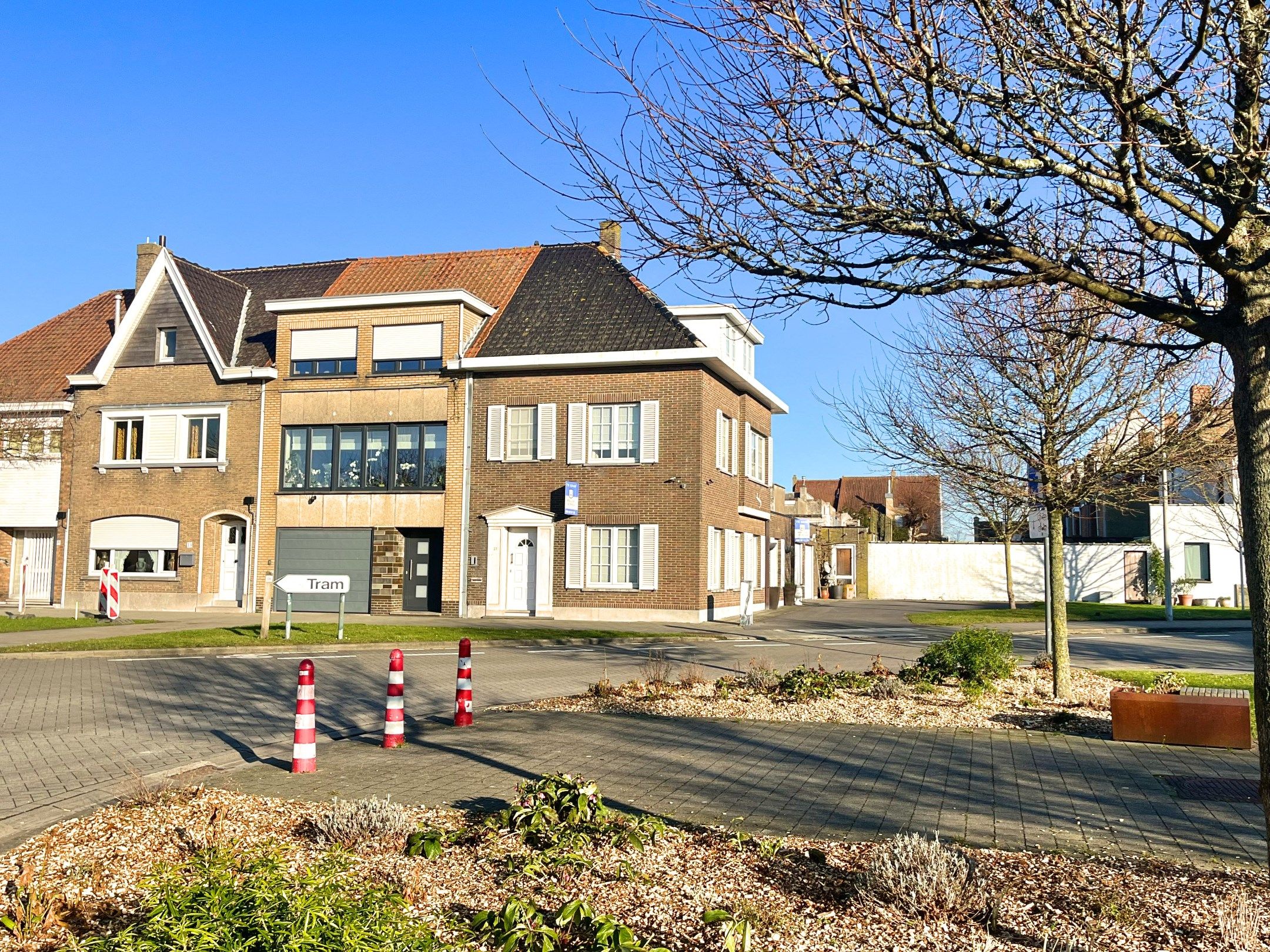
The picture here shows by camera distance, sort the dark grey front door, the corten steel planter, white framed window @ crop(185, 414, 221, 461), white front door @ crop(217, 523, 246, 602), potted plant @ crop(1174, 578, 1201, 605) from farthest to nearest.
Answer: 1. potted plant @ crop(1174, 578, 1201, 605)
2. white framed window @ crop(185, 414, 221, 461)
3. white front door @ crop(217, 523, 246, 602)
4. the dark grey front door
5. the corten steel planter

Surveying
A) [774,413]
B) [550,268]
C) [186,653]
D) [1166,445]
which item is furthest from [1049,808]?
[774,413]

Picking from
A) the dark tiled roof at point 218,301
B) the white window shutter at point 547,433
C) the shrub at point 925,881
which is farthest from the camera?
the dark tiled roof at point 218,301

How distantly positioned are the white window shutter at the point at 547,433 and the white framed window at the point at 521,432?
0.25 m

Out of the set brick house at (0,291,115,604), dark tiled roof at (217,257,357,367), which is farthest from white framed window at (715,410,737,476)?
brick house at (0,291,115,604)

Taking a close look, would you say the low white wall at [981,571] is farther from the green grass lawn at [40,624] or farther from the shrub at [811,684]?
the green grass lawn at [40,624]

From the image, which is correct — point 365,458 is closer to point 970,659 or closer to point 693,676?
point 693,676

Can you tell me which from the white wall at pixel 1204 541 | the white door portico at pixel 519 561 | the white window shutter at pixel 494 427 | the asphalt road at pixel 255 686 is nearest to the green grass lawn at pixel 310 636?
the asphalt road at pixel 255 686

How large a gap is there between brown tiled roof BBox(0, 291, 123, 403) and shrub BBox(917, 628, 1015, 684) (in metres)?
29.2

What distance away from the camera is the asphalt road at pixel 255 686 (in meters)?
8.82

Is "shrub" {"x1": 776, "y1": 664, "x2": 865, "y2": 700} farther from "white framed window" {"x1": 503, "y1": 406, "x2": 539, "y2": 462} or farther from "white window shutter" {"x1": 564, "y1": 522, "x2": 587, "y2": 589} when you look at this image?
"white framed window" {"x1": 503, "y1": 406, "x2": 539, "y2": 462}

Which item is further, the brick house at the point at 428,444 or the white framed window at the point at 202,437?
the white framed window at the point at 202,437

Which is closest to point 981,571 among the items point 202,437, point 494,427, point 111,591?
point 494,427

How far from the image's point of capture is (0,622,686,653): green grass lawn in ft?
60.7

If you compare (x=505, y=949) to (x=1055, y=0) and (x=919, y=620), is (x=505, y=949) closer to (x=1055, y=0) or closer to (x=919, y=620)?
(x=1055, y=0)
